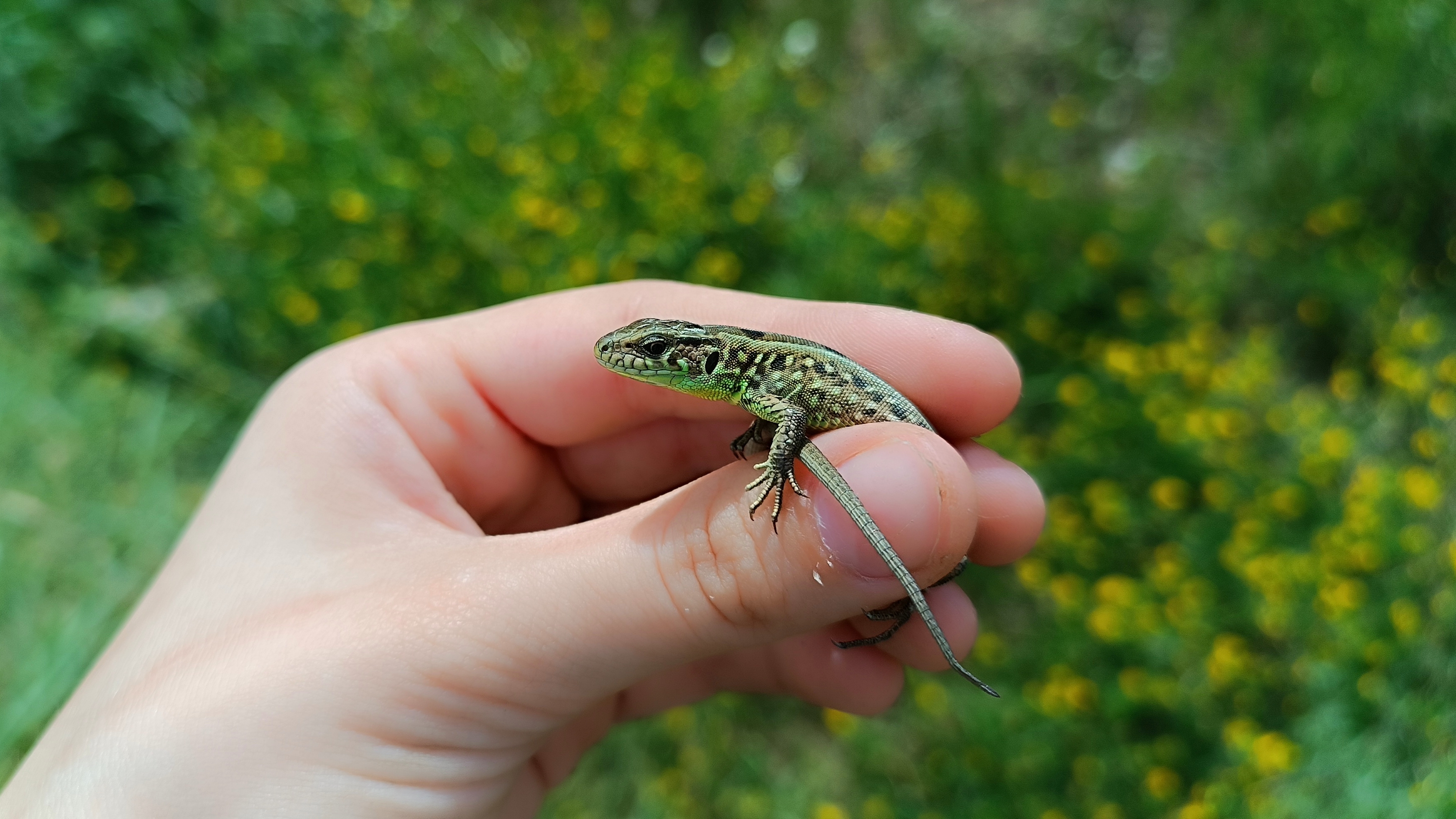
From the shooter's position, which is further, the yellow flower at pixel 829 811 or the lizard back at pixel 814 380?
the yellow flower at pixel 829 811

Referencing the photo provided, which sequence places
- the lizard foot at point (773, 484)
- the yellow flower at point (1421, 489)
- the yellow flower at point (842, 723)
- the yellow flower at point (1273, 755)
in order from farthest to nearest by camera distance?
the yellow flower at point (842, 723), the yellow flower at point (1421, 489), the yellow flower at point (1273, 755), the lizard foot at point (773, 484)

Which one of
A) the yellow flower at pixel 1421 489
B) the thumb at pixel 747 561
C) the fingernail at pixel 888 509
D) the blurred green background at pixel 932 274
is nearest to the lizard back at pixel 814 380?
the thumb at pixel 747 561

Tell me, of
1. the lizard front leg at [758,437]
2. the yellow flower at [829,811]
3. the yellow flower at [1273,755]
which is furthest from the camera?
the yellow flower at [829,811]

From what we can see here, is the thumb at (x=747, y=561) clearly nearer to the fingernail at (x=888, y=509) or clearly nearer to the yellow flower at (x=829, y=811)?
the fingernail at (x=888, y=509)

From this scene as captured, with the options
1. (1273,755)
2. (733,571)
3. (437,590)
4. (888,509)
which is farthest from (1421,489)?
(437,590)

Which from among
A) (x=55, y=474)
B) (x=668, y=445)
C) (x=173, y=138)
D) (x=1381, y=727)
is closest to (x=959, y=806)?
(x=1381, y=727)

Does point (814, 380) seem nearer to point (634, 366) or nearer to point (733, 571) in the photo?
point (634, 366)

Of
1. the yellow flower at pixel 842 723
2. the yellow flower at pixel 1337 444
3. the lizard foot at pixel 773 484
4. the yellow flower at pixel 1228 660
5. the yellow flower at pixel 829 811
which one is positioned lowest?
the yellow flower at pixel 829 811
